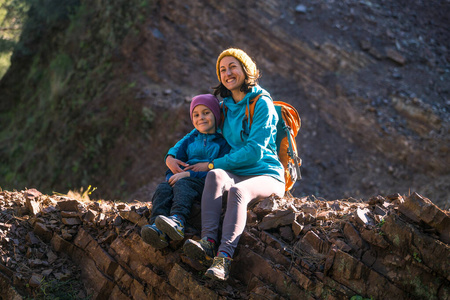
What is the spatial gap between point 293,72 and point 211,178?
8799mm

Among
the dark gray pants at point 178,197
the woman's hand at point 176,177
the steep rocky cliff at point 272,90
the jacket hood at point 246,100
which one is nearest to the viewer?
the dark gray pants at point 178,197

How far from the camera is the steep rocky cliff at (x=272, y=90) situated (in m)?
10.8

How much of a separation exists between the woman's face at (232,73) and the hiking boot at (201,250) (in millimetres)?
Result: 1570

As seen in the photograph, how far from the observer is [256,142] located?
4180 mm

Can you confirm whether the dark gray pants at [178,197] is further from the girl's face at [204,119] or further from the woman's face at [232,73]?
the woman's face at [232,73]

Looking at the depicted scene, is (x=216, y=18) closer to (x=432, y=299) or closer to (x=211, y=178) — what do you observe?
(x=211, y=178)

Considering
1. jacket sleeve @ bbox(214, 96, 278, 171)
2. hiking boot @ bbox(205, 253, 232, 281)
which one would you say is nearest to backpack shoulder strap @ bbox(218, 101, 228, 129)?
jacket sleeve @ bbox(214, 96, 278, 171)

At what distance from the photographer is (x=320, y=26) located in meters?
12.5

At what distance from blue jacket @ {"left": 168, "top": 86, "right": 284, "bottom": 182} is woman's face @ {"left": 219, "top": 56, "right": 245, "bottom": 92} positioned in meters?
0.16

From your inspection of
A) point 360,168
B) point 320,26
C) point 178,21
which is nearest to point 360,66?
point 320,26

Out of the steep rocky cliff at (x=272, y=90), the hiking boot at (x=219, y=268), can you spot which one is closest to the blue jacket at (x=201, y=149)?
the hiking boot at (x=219, y=268)

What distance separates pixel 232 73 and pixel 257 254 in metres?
1.74

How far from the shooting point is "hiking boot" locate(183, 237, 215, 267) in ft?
11.8

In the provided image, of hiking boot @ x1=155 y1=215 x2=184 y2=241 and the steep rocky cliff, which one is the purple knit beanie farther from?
the steep rocky cliff
